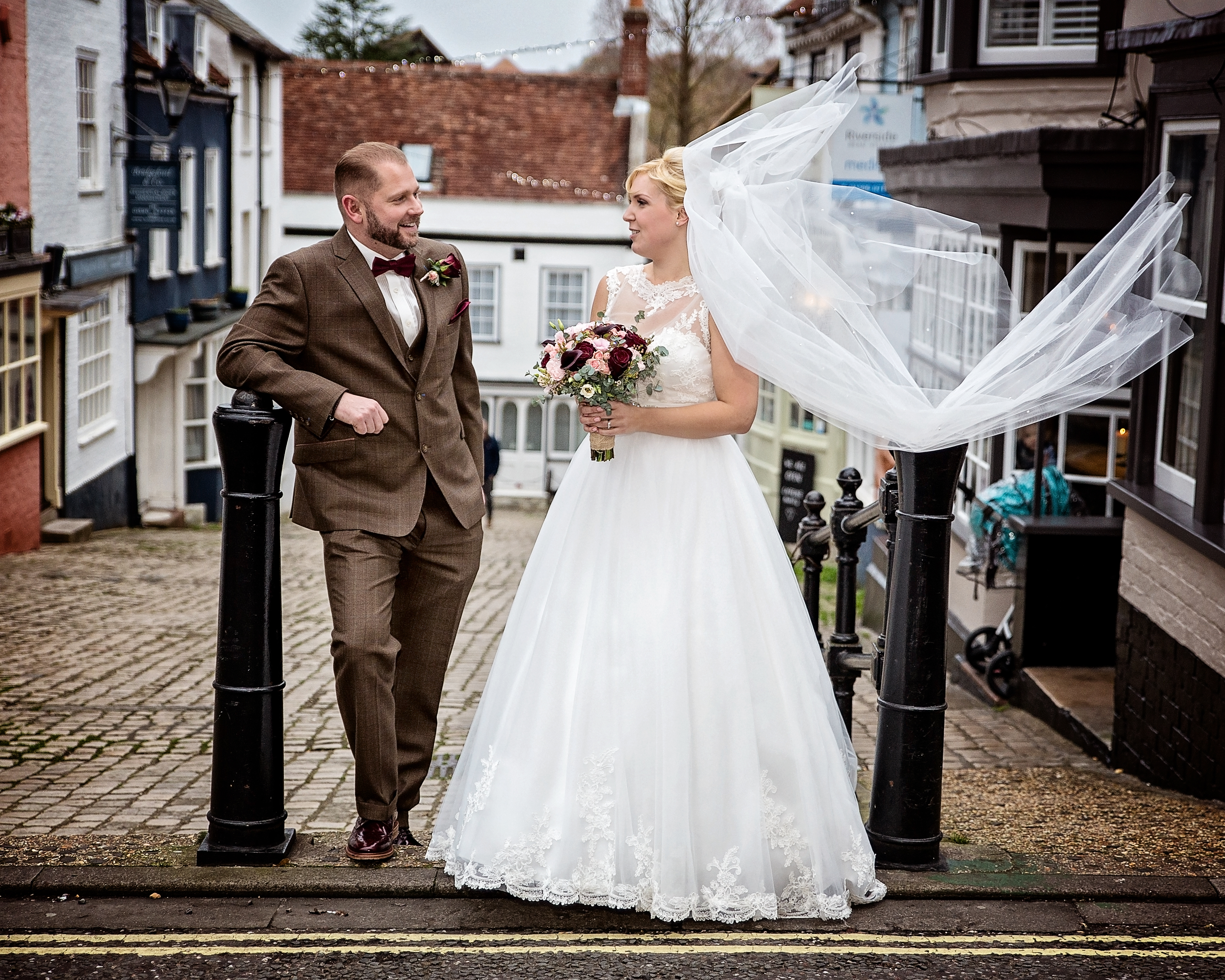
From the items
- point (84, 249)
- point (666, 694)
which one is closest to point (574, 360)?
point (666, 694)

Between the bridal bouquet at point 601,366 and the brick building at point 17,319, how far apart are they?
11914 millimetres

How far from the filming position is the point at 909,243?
13.7 ft

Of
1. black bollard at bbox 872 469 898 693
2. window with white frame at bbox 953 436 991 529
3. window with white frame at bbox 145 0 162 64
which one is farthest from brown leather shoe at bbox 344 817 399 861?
window with white frame at bbox 145 0 162 64

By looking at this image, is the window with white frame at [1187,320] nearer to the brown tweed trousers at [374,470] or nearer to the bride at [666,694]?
the bride at [666,694]

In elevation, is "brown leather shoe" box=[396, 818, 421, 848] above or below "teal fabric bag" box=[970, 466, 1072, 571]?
below

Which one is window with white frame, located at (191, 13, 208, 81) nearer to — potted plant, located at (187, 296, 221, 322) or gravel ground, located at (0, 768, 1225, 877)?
potted plant, located at (187, 296, 221, 322)

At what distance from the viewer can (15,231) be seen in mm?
14664

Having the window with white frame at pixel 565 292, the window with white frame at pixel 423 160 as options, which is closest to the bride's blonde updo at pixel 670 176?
the window with white frame at pixel 565 292

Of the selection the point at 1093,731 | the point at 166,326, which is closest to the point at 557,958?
the point at 1093,731

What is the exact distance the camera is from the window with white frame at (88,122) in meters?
18.6

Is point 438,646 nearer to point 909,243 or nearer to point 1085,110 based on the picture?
point 909,243

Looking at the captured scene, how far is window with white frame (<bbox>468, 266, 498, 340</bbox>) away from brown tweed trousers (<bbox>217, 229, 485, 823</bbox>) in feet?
94.2

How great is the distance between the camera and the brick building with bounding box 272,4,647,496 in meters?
32.5

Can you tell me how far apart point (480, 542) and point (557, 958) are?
1.51m
